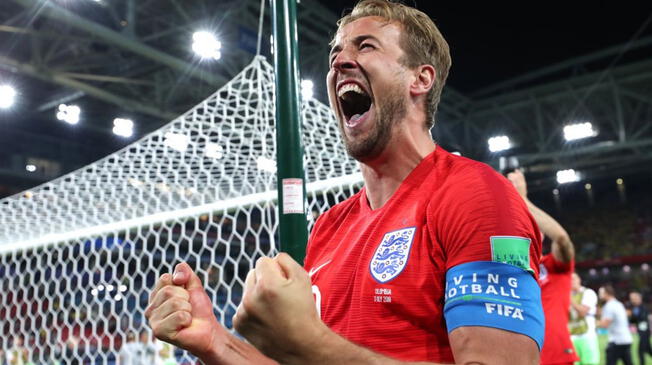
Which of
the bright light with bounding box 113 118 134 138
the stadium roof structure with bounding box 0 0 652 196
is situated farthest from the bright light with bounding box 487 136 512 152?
the bright light with bounding box 113 118 134 138

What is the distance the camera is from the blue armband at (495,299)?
0.96 m

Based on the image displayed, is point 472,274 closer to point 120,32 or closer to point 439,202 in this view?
point 439,202

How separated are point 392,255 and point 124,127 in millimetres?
15900

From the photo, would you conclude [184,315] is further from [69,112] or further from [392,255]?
[69,112]

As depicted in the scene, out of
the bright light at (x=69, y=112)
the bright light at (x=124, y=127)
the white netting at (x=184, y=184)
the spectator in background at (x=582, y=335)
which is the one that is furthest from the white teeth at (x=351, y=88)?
the bright light at (x=69, y=112)

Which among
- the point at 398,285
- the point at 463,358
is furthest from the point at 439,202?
the point at 463,358

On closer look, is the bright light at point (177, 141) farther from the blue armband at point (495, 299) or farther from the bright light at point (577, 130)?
the bright light at point (577, 130)

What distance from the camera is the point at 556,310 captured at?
3369 millimetres

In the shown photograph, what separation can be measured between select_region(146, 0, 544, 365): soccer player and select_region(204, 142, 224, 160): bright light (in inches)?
82.0

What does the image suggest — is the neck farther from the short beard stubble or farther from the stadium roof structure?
the stadium roof structure

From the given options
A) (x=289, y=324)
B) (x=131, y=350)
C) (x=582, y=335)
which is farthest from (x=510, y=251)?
(x=582, y=335)

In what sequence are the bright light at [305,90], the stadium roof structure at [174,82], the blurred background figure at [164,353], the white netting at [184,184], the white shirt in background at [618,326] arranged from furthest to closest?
the stadium roof structure at [174,82]
the white shirt in background at [618,326]
the blurred background figure at [164,353]
the white netting at [184,184]
the bright light at [305,90]

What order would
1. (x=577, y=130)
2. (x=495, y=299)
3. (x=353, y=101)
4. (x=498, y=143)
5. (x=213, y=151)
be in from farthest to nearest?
(x=498, y=143) → (x=577, y=130) → (x=213, y=151) → (x=353, y=101) → (x=495, y=299)

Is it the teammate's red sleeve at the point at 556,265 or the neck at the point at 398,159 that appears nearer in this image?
the neck at the point at 398,159
